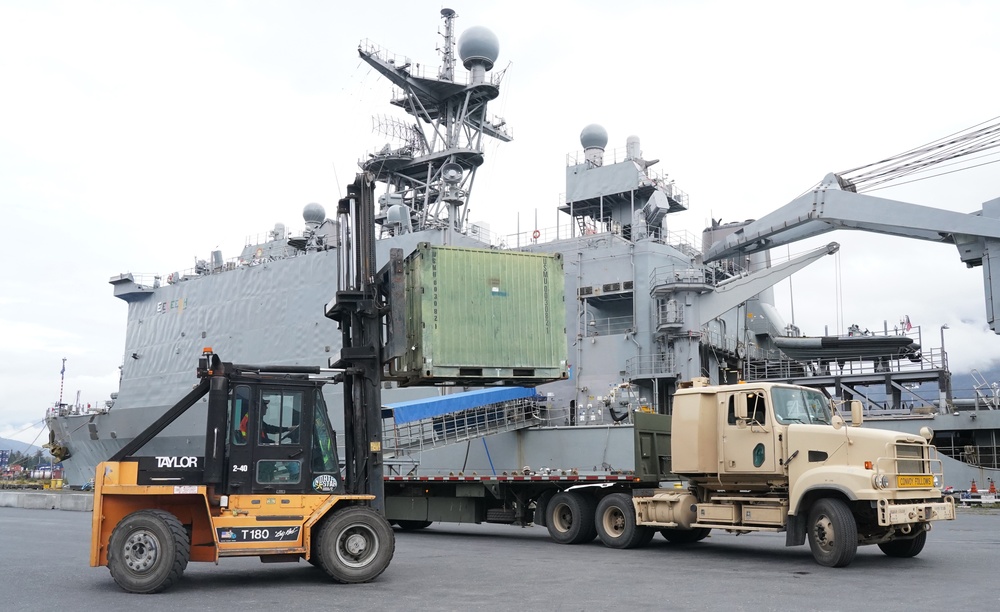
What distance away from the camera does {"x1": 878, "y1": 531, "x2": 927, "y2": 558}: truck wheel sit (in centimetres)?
1265

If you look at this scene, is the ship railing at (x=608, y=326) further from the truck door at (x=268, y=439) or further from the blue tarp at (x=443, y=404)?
A: the truck door at (x=268, y=439)

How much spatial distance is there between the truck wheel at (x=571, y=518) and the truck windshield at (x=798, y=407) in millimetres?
4440

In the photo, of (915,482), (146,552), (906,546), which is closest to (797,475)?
(915,482)

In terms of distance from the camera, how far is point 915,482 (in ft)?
39.8

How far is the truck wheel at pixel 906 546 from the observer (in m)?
12.6

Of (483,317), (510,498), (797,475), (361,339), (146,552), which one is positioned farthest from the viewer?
(510,498)

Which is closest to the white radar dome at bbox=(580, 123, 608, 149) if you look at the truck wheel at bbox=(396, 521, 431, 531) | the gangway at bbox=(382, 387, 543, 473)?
the gangway at bbox=(382, 387, 543, 473)

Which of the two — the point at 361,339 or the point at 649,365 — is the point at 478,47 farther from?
the point at 361,339

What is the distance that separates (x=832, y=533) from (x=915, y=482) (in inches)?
59.8

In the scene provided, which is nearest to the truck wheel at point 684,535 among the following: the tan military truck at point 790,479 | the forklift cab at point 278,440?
the tan military truck at point 790,479

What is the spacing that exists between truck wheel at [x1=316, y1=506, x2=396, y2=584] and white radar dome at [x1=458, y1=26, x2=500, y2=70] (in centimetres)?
2926

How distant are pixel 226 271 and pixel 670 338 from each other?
65.8 feet

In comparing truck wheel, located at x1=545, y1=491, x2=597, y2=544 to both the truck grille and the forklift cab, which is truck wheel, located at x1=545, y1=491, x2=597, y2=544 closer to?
the truck grille

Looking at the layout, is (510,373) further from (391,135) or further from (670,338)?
(391,135)
